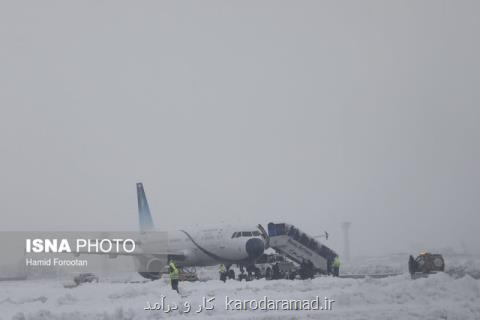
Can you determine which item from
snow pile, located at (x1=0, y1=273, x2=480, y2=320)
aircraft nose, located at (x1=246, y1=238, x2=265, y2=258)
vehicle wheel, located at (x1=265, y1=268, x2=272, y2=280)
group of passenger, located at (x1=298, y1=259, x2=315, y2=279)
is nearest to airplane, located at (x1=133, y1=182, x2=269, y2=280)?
aircraft nose, located at (x1=246, y1=238, x2=265, y2=258)

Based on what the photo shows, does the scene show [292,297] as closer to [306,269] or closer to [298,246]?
[306,269]

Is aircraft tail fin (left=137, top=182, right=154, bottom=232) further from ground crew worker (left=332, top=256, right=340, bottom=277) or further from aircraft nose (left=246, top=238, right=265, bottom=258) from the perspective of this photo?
ground crew worker (left=332, top=256, right=340, bottom=277)

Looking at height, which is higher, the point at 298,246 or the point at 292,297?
the point at 298,246

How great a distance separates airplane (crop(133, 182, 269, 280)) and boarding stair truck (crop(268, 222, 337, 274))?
1.17 meters

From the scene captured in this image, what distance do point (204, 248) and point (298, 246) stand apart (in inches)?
346

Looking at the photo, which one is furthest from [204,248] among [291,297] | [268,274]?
[291,297]

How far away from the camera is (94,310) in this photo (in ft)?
67.8

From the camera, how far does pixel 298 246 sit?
44438 mm

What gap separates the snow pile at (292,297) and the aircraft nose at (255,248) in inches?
545

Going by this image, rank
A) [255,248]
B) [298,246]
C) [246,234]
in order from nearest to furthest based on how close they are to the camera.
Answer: [255,248], [298,246], [246,234]

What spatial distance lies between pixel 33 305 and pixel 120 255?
99.6ft

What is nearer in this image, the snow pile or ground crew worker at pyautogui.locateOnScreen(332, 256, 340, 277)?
the snow pile

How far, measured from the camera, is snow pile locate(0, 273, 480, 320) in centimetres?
1939

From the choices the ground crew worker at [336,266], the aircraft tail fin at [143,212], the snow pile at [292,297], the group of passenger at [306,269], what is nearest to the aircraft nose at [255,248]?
the group of passenger at [306,269]
